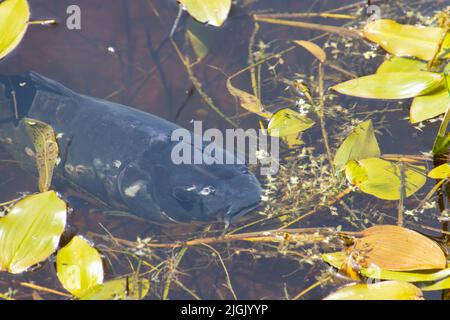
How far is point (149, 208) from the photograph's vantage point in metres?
1.94

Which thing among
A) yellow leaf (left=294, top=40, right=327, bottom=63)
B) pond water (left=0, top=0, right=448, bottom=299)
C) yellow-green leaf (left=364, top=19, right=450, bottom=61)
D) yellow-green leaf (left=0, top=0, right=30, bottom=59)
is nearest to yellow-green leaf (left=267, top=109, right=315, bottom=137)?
pond water (left=0, top=0, right=448, bottom=299)

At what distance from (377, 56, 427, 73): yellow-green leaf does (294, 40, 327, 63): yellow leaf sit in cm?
25

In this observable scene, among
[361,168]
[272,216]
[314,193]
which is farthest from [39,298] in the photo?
[361,168]

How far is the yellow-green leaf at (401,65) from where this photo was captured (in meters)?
2.12

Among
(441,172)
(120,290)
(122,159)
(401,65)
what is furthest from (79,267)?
(401,65)

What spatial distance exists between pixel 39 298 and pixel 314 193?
1000 mm

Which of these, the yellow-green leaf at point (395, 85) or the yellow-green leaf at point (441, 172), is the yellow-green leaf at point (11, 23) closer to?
the yellow-green leaf at point (395, 85)

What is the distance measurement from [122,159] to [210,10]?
719 mm

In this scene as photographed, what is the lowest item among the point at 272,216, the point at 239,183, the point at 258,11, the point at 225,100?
the point at 272,216

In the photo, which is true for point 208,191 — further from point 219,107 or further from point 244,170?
point 219,107

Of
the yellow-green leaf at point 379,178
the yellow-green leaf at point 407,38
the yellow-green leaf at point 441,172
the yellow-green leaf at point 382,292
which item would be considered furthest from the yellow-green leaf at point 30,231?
the yellow-green leaf at point 407,38
